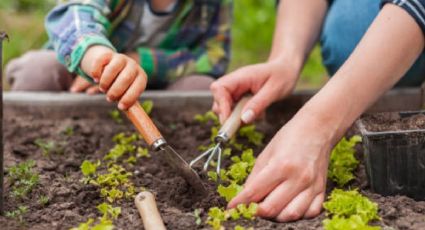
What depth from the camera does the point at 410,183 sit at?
2098mm

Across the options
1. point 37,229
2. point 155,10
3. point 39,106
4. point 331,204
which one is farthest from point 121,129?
point 331,204

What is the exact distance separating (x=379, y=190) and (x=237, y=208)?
482mm

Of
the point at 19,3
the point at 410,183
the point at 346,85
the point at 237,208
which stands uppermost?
the point at 19,3

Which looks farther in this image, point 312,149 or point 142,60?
point 142,60

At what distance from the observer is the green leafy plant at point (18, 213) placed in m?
1.98

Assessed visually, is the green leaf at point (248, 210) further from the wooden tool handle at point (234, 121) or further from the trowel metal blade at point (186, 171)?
the wooden tool handle at point (234, 121)

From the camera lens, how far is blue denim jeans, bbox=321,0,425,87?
9.35 ft

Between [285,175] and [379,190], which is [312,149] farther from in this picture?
[379,190]

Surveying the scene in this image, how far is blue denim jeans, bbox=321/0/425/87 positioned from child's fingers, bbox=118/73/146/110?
115 cm

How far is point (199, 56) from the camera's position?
351 centimetres

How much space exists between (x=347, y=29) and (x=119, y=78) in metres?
1.23

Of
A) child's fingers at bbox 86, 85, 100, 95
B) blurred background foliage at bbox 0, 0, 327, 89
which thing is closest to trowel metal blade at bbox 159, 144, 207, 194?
child's fingers at bbox 86, 85, 100, 95

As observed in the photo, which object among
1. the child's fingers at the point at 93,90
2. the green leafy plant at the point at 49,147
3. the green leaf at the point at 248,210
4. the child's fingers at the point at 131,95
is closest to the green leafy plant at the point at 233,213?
the green leaf at the point at 248,210

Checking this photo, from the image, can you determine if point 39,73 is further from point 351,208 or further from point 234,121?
point 351,208
